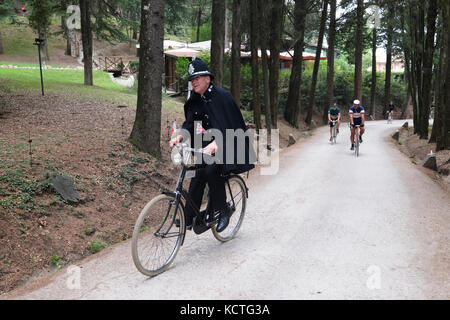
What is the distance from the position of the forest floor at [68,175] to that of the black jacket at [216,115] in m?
2.76

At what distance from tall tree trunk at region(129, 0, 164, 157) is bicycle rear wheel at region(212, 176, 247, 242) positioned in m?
5.26

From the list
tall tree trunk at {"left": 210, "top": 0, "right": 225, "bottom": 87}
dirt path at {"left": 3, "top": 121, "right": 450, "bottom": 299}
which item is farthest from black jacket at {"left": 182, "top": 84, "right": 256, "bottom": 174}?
tall tree trunk at {"left": 210, "top": 0, "right": 225, "bottom": 87}

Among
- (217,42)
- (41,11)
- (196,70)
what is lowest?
(196,70)

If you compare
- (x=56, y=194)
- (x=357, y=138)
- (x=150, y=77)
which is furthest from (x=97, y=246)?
(x=357, y=138)

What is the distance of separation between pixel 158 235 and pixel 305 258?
78.8 inches

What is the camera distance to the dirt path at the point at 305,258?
16.6 feet

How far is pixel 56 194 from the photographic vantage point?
8.09 m

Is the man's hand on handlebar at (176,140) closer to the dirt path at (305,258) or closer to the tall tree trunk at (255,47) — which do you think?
the dirt path at (305,258)

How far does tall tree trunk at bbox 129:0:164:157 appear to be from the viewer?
11336 mm

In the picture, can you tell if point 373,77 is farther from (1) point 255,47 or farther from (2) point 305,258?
(2) point 305,258

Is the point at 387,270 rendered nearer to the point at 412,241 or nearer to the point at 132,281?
the point at 412,241

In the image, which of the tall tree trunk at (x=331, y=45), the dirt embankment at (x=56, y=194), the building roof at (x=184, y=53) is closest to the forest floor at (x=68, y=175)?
the dirt embankment at (x=56, y=194)

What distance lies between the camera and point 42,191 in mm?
7965
